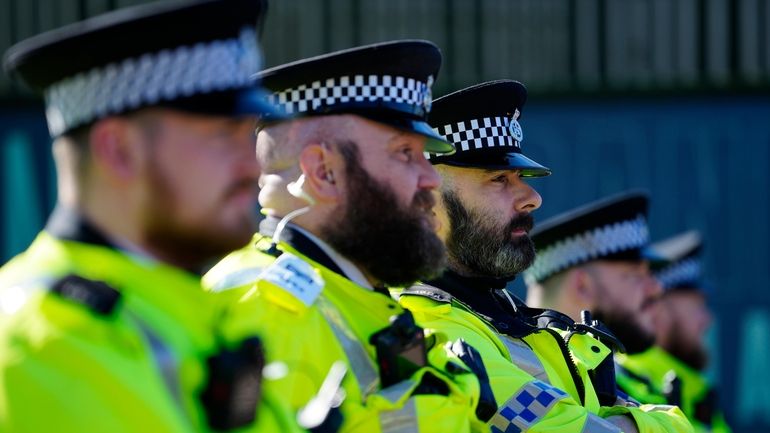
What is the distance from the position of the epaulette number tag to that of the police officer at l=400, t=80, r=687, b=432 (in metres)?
0.85

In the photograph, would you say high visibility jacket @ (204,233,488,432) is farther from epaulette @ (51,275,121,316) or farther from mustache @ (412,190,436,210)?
epaulette @ (51,275,121,316)

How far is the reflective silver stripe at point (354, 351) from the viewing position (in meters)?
2.82

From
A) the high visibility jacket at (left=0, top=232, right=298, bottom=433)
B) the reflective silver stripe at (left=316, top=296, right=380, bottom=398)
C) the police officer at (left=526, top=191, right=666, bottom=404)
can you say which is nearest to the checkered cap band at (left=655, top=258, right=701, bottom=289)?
the police officer at (left=526, top=191, right=666, bottom=404)

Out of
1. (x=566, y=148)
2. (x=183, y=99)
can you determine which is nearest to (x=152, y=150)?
(x=183, y=99)

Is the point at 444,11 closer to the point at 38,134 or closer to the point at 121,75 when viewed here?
the point at 38,134

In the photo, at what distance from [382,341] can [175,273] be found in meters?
0.84

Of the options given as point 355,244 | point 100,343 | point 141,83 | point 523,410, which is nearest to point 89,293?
point 100,343

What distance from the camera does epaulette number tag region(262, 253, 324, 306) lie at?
275 centimetres

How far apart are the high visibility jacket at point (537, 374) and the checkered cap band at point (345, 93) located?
2.06 feet

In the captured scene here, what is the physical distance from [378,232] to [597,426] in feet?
2.69

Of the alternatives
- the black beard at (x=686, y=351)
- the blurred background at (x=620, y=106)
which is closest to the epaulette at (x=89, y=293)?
the black beard at (x=686, y=351)

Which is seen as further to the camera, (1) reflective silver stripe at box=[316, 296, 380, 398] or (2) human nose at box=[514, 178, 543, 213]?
(2) human nose at box=[514, 178, 543, 213]

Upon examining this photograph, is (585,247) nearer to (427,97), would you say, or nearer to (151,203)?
(427,97)

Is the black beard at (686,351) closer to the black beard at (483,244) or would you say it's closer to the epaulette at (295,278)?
the black beard at (483,244)
